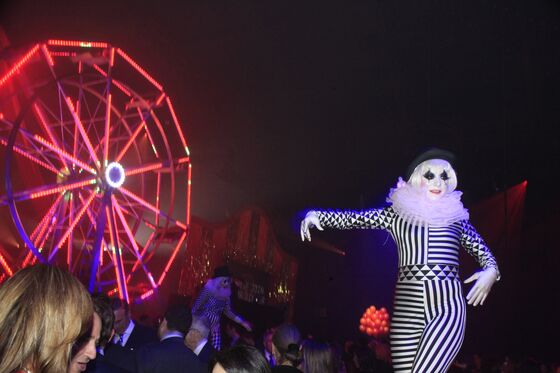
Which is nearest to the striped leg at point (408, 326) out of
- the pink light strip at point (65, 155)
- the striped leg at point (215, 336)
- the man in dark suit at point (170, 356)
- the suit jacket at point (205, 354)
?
the man in dark suit at point (170, 356)

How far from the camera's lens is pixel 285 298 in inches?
675

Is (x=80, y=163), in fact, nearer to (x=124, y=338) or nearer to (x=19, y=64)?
(x=19, y=64)

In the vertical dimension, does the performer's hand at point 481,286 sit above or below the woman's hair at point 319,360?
above

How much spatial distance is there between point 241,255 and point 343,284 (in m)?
6.16

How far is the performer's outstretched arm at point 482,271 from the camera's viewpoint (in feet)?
10.6

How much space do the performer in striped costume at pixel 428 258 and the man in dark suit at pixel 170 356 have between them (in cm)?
132

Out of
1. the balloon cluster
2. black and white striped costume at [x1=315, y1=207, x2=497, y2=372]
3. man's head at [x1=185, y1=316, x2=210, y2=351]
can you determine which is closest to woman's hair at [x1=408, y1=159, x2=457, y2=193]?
black and white striped costume at [x1=315, y1=207, x2=497, y2=372]

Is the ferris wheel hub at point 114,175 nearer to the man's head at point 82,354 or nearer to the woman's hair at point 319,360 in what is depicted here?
the woman's hair at point 319,360

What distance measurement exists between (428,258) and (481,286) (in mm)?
388

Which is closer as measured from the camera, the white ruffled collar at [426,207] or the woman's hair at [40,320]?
the woman's hair at [40,320]

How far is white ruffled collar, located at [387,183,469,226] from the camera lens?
3.43 metres

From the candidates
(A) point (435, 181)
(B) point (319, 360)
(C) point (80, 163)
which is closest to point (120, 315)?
(B) point (319, 360)

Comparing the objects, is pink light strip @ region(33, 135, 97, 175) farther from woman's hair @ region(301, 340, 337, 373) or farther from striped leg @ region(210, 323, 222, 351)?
woman's hair @ region(301, 340, 337, 373)

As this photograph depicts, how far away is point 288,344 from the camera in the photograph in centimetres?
425
